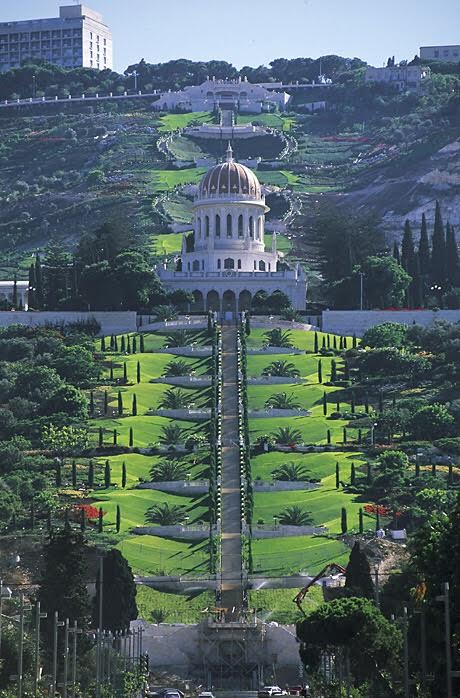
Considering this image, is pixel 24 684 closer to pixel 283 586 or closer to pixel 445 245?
pixel 283 586

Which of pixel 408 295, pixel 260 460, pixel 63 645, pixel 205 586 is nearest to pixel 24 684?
pixel 63 645

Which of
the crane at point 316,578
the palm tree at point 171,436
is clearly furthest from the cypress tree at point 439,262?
the crane at point 316,578

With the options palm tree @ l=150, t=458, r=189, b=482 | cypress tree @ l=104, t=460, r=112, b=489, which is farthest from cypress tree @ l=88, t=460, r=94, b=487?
palm tree @ l=150, t=458, r=189, b=482

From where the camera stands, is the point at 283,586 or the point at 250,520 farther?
the point at 250,520

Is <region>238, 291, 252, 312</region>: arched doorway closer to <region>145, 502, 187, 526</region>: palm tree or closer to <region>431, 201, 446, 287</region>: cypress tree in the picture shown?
<region>431, 201, 446, 287</region>: cypress tree

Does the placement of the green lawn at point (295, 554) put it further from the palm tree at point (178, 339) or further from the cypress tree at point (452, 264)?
the cypress tree at point (452, 264)
